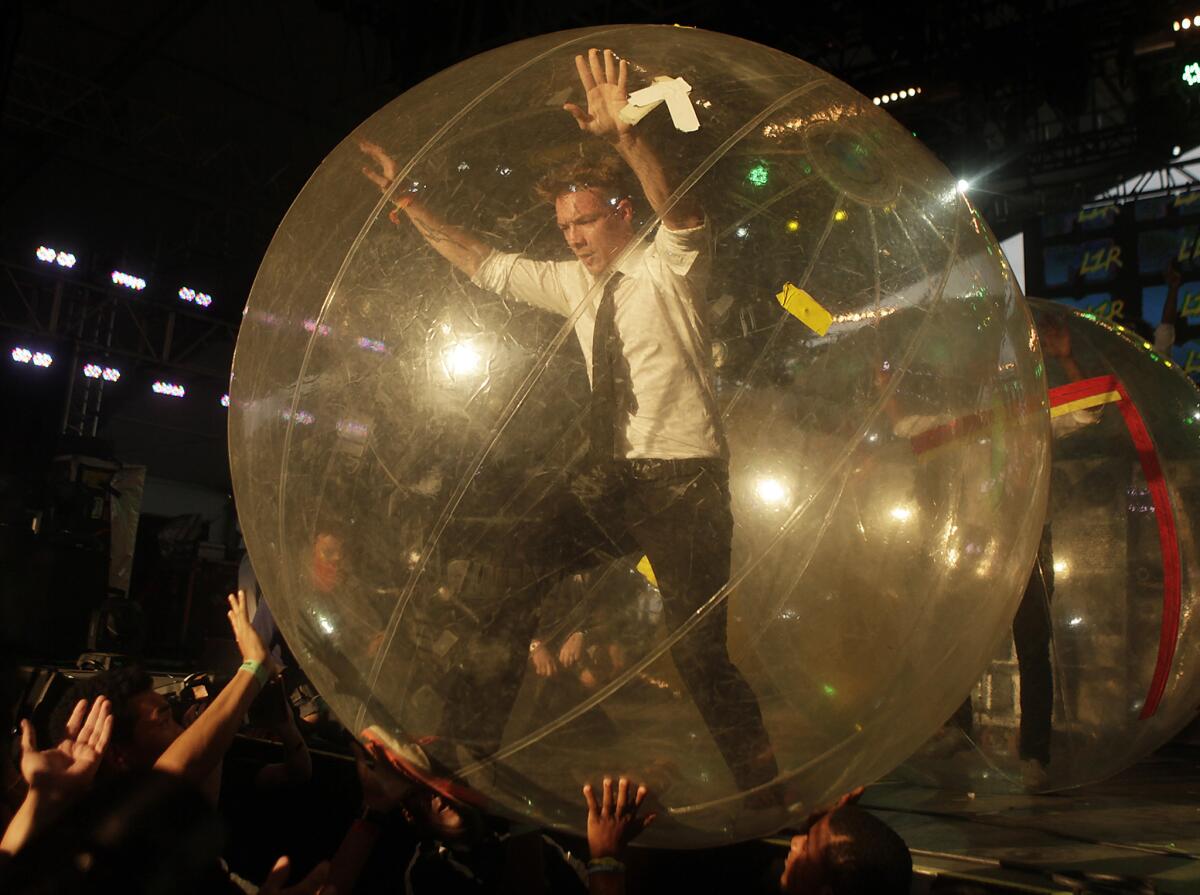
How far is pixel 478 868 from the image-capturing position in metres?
2.31

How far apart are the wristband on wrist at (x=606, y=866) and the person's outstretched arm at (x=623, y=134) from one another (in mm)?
995

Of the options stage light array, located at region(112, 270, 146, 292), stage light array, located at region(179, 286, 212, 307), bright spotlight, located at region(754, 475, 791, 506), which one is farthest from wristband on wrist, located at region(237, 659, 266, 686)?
stage light array, located at region(179, 286, 212, 307)

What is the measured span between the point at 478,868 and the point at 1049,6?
30.8 feet

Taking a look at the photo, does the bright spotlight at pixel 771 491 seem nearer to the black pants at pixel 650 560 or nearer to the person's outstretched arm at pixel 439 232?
the black pants at pixel 650 560

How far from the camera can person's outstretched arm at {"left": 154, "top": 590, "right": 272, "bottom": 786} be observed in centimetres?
188

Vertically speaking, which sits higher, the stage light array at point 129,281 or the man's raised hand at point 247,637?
the stage light array at point 129,281

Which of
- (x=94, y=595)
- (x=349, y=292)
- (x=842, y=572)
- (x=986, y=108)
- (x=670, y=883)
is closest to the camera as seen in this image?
(x=842, y=572)

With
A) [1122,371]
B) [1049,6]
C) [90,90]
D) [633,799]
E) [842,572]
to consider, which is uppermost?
[1049,6]

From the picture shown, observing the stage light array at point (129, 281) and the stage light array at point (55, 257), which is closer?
the stage light array at point (55, 257)

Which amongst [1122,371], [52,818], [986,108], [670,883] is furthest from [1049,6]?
[52,818]

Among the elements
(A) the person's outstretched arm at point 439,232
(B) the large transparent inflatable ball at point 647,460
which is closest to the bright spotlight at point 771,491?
(B) the large transparent inflatable ball at point 647,460

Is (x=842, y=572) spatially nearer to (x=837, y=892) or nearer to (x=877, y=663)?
(x=877, y=663)

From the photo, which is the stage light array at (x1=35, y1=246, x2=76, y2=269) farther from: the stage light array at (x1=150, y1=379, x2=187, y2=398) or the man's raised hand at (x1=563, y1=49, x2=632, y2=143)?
the man's raised hand at (x1=563, y1=49, x2=632, y2=143)

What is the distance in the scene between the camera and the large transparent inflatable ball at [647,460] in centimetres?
142
